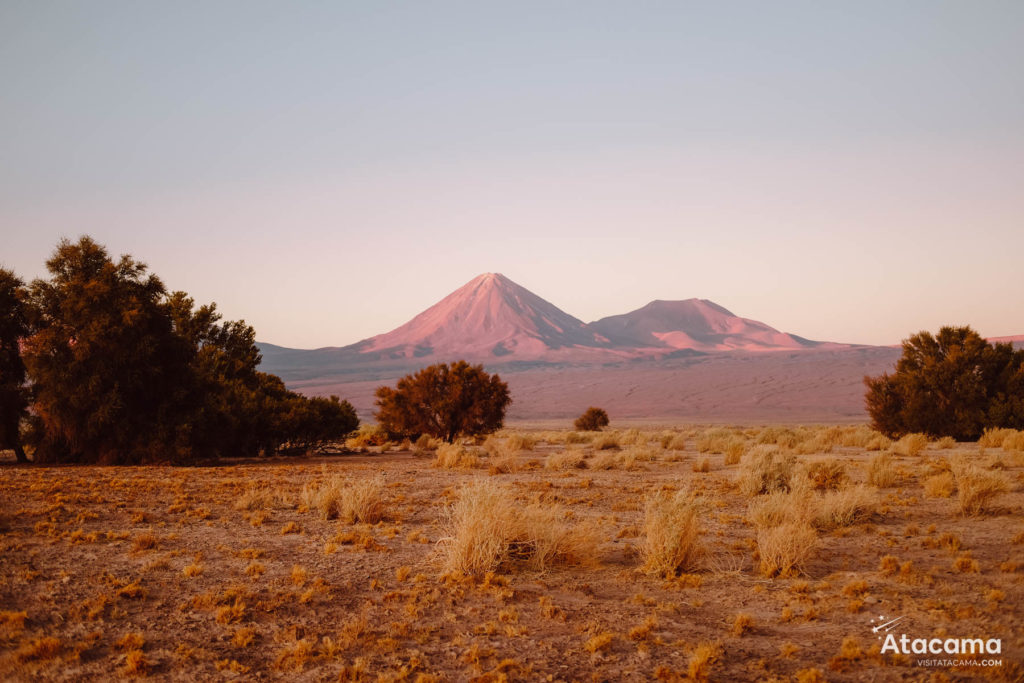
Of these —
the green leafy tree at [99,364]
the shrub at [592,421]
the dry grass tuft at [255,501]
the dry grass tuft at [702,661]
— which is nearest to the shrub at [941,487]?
the dry grass tuft at [702,661]

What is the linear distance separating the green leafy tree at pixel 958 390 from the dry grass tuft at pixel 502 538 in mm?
26884

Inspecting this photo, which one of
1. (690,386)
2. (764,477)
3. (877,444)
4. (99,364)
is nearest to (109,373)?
(99,364)

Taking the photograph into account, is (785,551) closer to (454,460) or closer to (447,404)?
(454,460)

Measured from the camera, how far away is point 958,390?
29797 millimetres

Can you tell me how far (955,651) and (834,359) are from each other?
175 m

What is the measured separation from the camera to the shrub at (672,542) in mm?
8594

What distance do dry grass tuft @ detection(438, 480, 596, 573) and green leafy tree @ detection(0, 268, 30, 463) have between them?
2115cm

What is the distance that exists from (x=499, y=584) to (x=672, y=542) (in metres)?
2.26

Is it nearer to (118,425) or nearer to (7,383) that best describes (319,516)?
(118,425)

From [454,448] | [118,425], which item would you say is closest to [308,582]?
[454,448]

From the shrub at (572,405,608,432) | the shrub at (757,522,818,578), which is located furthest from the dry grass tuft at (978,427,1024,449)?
the shrub at (572,405,608,432)

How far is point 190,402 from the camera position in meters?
25.0

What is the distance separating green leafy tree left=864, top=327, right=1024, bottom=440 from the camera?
29.0 m

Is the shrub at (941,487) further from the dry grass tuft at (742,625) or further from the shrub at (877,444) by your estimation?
the shrub at (877,444)
